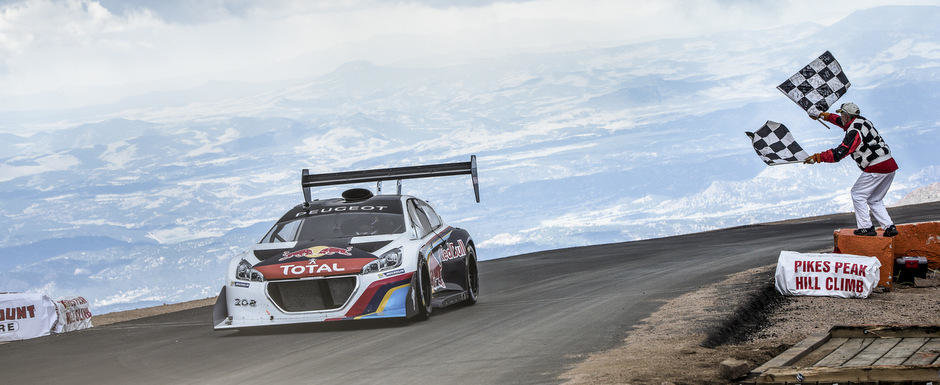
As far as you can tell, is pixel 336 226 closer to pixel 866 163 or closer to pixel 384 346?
pixel 384 346

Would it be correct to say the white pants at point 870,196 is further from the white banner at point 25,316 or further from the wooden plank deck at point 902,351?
the white banner at point 25,316

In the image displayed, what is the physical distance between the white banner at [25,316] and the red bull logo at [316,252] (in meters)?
5.94

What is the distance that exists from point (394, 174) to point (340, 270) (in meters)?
3.00

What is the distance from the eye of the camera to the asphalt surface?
25.9ft

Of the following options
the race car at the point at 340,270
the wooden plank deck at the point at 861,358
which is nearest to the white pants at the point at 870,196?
the race car at the point at 340,270

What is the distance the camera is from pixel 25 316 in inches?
580

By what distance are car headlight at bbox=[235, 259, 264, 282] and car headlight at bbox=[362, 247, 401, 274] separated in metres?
1.15

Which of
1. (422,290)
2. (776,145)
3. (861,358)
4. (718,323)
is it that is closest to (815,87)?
(776,145)

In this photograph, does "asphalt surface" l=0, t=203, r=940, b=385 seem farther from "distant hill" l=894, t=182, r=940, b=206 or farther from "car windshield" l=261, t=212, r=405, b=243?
"distant hill" l=894, t=182, r=940, b=206

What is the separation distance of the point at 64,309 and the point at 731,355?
37.9ft

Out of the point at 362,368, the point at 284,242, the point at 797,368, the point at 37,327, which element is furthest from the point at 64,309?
the point at 797,368

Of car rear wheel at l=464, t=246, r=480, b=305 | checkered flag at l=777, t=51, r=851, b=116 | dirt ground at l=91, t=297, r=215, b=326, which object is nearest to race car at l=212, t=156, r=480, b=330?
car rear wheel at l=464, t=246, r=480, b=305

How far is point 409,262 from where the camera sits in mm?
10750

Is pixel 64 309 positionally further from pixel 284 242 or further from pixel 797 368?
pixel 797 368
